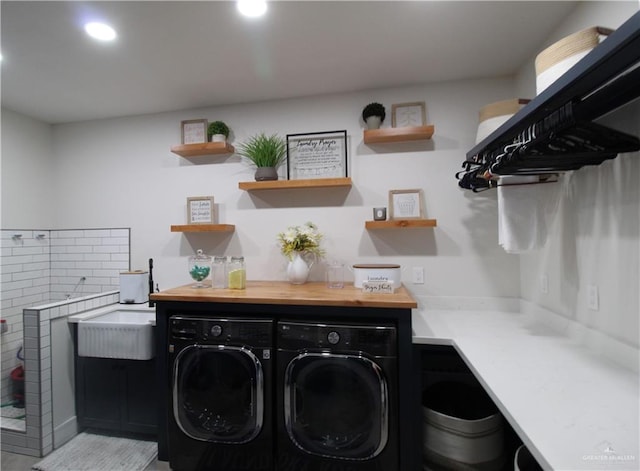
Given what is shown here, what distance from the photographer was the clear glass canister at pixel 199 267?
6.88ft

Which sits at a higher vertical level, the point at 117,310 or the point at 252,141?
the point at 252,141

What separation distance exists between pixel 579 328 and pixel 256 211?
216 cm

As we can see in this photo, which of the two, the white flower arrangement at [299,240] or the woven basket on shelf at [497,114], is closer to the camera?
the woven basket on shelf at [497,114]

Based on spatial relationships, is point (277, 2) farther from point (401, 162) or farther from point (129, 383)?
point (129, 383)

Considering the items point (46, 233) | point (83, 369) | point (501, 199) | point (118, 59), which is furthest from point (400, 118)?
point (46, 233)

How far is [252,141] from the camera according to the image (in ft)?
8.13

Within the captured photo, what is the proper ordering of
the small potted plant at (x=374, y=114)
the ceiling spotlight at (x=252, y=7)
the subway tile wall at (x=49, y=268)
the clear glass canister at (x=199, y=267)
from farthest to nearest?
the subway tile wall at (x=49, y=268), the small potted plant at (x=374, y=114), the clear glass canister at (x=199, y=267), the ceiling spotlight at (x=252, y=7)

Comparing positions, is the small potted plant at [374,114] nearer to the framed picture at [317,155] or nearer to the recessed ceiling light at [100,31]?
the framed picture at [317,155]

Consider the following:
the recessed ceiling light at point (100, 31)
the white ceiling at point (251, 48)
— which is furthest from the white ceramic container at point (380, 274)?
the recessed ceiling light at point (100, 31)

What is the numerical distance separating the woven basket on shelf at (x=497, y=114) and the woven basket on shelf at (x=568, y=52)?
0.53 meters

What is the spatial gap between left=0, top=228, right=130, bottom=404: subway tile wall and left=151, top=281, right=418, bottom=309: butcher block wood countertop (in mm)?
1311

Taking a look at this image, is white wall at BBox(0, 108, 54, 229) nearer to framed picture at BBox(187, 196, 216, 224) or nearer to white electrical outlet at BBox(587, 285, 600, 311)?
framed picture at BBox(187, 196, 216, 224)

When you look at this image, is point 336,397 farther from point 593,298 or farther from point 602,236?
point 602,236

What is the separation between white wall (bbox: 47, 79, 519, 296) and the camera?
2182mm
